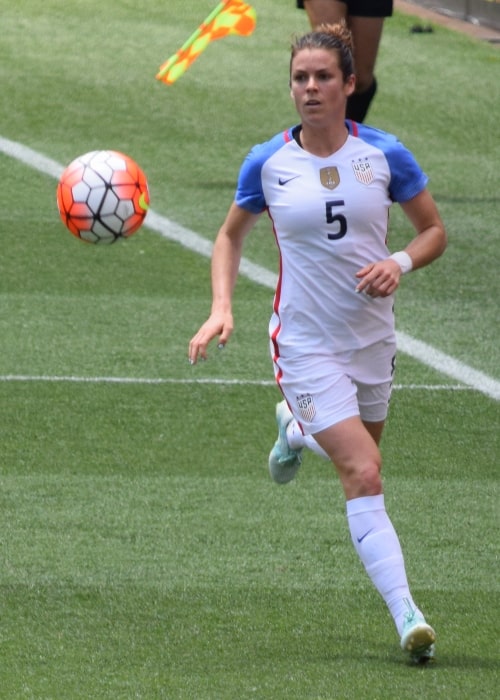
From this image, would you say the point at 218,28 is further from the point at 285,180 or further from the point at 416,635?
the point at 416,635

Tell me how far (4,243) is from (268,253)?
1.86 meters

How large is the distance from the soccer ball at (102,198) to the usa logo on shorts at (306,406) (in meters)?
→ 2.78

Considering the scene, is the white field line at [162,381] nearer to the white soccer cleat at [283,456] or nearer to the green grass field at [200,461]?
the green grass field at [200,461]

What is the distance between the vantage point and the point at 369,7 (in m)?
12.1

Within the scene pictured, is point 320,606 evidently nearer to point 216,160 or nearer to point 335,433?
point 335,433

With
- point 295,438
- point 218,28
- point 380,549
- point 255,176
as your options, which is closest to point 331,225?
point 255,176

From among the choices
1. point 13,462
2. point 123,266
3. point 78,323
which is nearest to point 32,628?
point 13,462

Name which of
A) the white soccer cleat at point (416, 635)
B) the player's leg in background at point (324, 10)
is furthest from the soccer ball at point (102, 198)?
the white soccer cleat at point (416, 635)

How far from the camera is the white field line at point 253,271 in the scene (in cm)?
965

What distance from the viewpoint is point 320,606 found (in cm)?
629

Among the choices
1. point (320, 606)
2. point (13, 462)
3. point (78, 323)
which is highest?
point (320, 606)

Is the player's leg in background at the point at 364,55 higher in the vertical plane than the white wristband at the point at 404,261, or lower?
lower

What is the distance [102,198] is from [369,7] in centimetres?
418

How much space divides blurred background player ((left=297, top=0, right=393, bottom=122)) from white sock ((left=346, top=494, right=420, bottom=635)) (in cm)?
649
